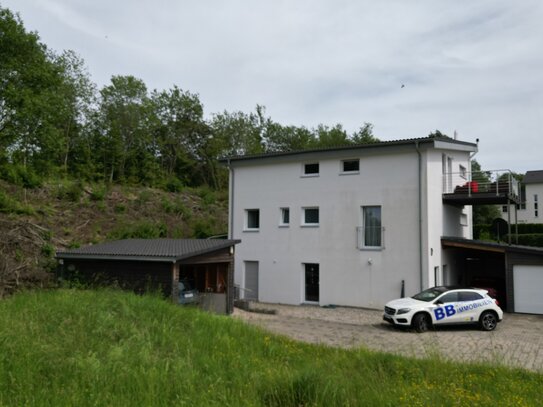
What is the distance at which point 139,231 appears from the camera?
927 inches

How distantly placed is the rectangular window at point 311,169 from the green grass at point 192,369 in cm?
1222

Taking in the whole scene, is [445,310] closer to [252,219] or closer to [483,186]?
[483,186]

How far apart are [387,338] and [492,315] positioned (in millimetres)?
3975

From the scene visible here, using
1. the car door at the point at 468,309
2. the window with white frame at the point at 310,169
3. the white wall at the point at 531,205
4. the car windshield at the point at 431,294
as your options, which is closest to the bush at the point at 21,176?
the window with white frame at the point at 310,169

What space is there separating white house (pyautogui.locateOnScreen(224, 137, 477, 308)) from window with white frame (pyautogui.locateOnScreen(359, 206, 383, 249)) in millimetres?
43

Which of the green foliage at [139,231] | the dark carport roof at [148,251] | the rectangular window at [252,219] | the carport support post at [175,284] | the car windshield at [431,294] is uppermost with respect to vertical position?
the rectangular window at [252,219]

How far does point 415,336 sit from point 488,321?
279 centimetres

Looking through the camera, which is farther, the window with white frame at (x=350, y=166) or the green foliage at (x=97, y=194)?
the green foliage at (x=97, y=194)

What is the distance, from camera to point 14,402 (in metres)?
5.29

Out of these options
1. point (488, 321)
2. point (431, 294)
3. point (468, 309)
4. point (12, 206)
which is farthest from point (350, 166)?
point (12, 206)

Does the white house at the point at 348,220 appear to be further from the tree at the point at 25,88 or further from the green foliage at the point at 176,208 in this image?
the tree at the point at 25,88

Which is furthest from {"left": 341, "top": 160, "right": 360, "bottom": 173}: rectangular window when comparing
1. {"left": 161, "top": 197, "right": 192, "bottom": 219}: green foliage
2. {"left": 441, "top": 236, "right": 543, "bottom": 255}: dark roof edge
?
{"left": 161, "top": 197, "right": 192, "bottom": 219}: green foliage

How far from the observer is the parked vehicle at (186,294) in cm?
1489

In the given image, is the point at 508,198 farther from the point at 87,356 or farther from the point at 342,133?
the point at 342,133
